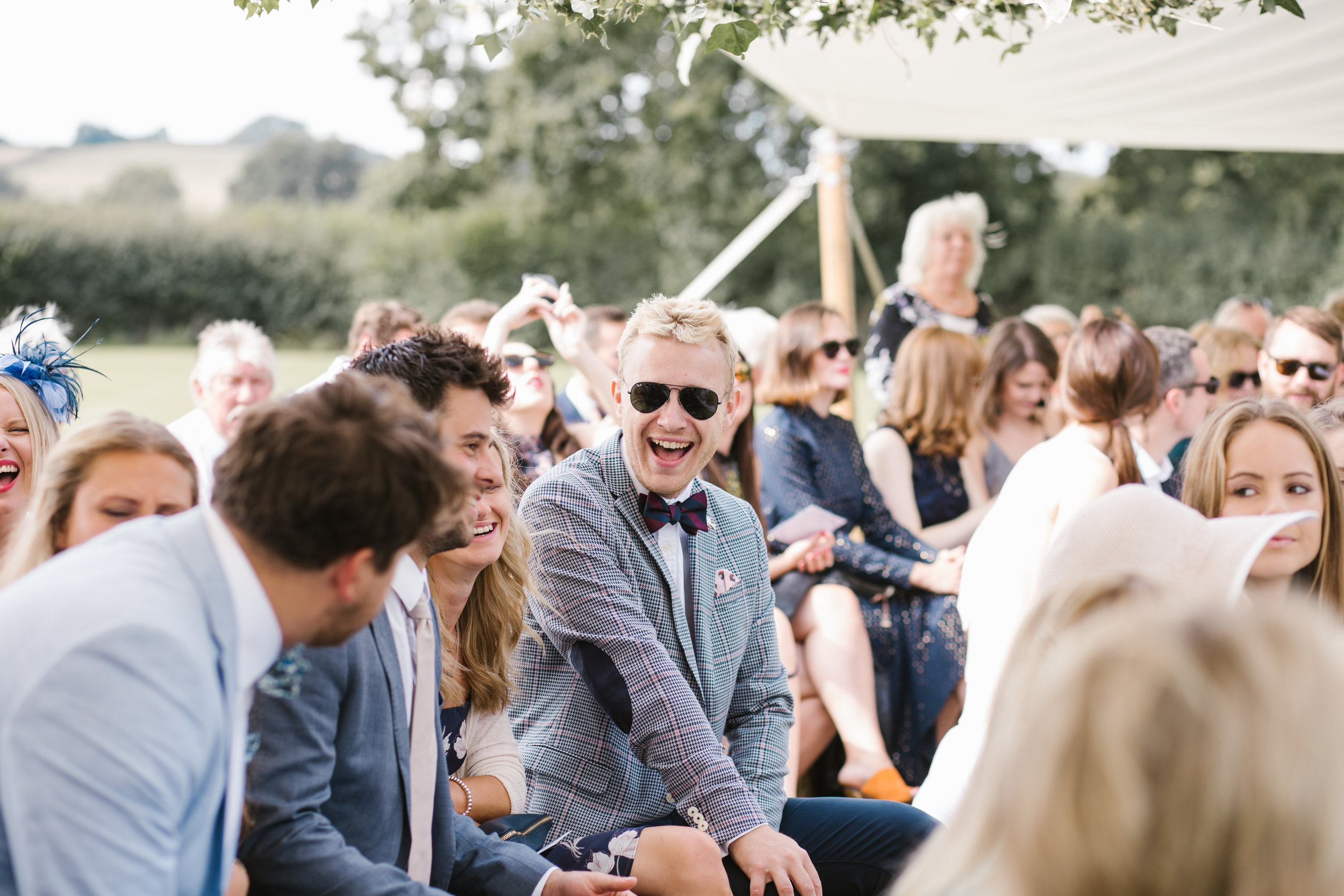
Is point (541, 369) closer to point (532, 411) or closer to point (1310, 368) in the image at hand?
point (532, 411)

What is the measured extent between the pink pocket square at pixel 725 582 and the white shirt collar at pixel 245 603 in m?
1.48

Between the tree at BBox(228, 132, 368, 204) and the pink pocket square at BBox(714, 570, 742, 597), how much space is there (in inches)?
1455

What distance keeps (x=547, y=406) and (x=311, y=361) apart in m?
17.9

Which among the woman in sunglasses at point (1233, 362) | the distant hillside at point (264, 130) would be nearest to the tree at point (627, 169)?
the distant hillside at point (264, 130)

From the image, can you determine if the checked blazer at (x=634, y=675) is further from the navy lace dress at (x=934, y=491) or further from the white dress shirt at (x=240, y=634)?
the navy lace dress at (x=934, y=491)

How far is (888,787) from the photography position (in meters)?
3.85

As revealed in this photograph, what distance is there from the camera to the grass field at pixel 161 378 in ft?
45.9

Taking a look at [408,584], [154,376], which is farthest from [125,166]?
[408,584]

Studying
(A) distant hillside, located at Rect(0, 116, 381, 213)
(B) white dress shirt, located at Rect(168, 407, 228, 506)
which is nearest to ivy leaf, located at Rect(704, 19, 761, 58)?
(B) white dress shirt, located at Rect(168, 407, 228, 506)

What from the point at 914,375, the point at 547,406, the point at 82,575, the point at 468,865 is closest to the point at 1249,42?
the point at 914,375

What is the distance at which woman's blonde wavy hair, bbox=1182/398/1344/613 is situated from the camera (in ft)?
9.05

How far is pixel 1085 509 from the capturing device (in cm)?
184

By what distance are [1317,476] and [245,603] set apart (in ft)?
8.53

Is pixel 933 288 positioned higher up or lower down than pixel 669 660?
higher up
